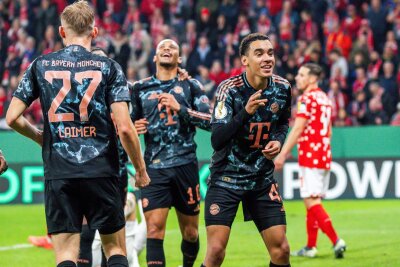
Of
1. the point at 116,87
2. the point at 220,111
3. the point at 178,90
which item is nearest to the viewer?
the point at 116,87

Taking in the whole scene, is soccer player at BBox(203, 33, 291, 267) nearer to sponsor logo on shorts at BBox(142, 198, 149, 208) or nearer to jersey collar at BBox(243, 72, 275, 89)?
jersey collar at BBox(243, 72, 275, 89)

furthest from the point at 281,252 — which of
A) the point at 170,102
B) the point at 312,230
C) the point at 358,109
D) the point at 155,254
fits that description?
the point at 358,109

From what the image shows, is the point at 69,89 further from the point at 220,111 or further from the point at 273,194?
the point at 273,194

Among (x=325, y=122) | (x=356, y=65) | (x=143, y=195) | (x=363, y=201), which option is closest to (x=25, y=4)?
(x=356, y=65)

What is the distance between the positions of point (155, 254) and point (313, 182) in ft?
10.9

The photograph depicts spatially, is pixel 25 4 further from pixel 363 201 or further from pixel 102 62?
pixel 102 62

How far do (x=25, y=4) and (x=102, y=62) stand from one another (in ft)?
63.3

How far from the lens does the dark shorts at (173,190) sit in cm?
934

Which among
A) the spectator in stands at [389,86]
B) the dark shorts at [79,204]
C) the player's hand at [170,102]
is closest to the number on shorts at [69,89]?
the dark shorts at [79,204]

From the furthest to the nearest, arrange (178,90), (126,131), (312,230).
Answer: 1. (312,230)
2. (178,90)
3. (126,131)

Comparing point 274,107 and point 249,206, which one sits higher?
point 274,107

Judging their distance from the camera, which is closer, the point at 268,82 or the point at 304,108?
the point at 268,82

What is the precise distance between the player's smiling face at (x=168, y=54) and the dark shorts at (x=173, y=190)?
1062mm

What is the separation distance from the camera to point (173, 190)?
950 centimetres
